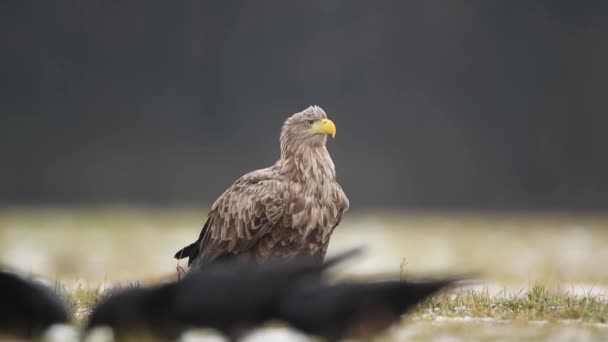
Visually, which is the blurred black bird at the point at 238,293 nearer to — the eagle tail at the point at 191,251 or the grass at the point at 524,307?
the grass at the point at 524,307

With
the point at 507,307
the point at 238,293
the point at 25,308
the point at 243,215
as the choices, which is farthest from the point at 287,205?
the point at 25,308

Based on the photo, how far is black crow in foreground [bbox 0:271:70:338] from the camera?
6234mm

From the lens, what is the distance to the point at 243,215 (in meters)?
9.05

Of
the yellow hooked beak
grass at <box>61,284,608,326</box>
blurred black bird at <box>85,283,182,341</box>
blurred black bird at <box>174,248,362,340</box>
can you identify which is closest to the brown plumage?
the yellow hooked beak

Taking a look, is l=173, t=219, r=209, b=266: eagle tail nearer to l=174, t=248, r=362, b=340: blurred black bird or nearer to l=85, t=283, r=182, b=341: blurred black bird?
l=174, t=248, r=362, b=340: blurred black bird

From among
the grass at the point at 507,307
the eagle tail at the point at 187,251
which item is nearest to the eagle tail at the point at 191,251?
the eagle tail at the point at 187,251

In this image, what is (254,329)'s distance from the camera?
238 inches

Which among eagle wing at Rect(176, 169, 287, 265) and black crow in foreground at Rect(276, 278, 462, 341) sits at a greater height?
eagle wing at Rect(176, 169, 287, 265)

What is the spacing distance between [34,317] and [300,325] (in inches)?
68.8

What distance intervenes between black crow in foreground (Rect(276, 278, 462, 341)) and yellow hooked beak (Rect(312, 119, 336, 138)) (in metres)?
3.15

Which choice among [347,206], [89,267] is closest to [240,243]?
[347,206]

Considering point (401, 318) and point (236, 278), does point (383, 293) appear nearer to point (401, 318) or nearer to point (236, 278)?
point (401, 318)

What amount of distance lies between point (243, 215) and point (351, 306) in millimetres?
3248

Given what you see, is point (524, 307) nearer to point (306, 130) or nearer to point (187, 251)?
point (306, 130)
